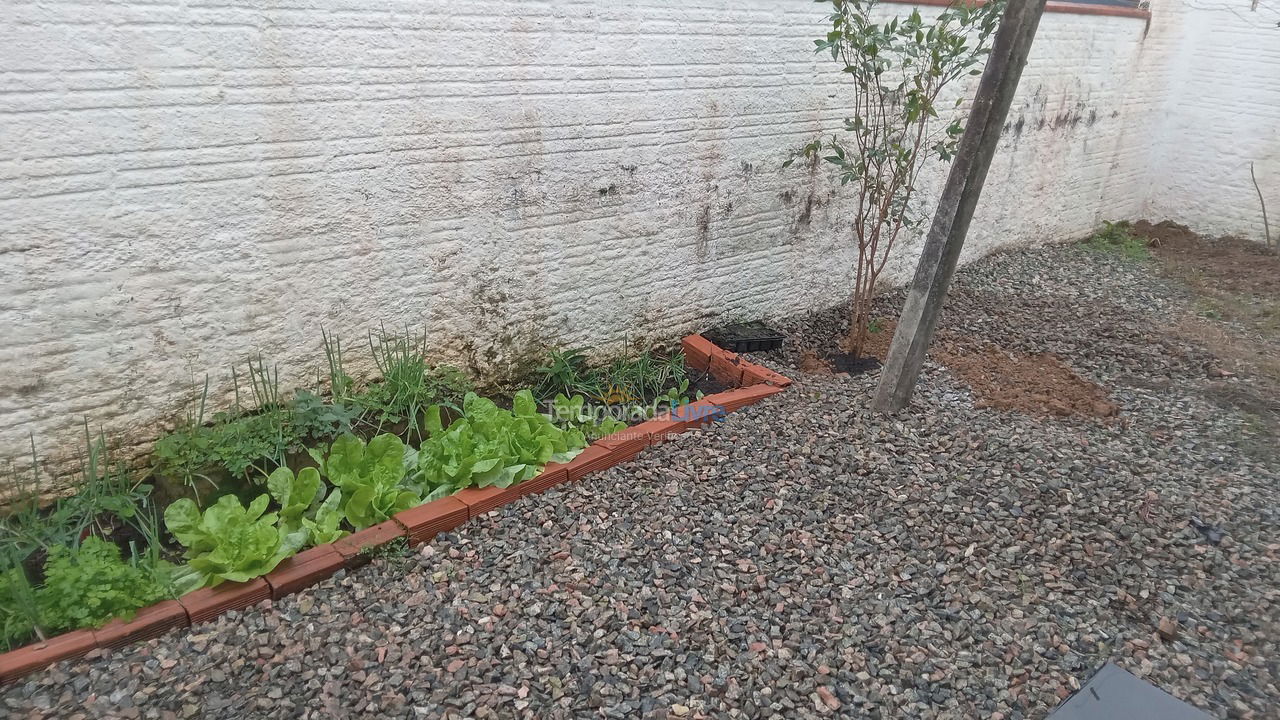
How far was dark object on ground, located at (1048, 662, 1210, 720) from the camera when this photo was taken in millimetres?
2043

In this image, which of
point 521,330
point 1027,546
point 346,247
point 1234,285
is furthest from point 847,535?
point 1234,285

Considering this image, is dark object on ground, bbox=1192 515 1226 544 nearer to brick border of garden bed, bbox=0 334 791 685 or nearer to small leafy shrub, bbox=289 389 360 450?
brick border of garden bed, bbox=0 334 791 685

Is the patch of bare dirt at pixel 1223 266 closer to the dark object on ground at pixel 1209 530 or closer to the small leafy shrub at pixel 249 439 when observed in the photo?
the dark object on ground at pixel 1209 530

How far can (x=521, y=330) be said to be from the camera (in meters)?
3.75

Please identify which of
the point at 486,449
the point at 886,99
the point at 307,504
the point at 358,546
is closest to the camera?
the point at 358,546

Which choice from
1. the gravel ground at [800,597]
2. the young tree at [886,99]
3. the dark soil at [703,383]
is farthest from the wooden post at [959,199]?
the dark soil at [703,383]

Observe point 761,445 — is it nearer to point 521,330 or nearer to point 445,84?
point 521,330

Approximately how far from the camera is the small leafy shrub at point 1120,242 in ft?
23.6

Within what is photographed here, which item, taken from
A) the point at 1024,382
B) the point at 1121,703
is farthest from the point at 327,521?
the point at 1024,382

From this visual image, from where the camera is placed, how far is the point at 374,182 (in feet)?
10.1

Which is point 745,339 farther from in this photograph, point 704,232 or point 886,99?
point 886,99

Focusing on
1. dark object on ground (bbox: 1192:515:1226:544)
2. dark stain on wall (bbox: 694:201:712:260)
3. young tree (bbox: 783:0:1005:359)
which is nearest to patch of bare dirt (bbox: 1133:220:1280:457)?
dark object on ground (bbox: 1192:515:1226:544)

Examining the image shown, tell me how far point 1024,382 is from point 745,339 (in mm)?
1545

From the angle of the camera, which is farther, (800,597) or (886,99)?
(886,99)
